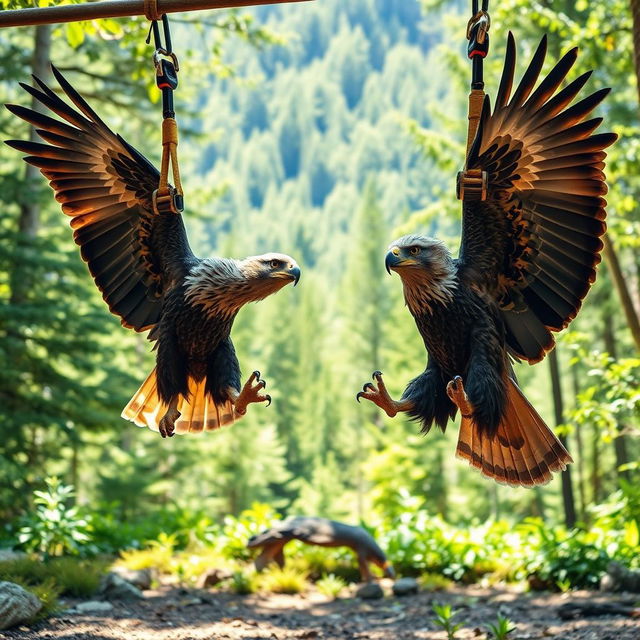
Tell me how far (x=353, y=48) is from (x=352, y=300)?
134 metres

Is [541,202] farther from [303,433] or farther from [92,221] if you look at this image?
[303,433]

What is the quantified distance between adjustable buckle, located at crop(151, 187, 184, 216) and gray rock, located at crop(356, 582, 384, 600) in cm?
416

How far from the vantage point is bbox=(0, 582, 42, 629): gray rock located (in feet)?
13.6

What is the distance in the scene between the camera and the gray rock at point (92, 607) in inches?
195

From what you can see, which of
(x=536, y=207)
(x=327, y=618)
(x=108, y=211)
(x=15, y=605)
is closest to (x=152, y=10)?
(x=108, y=211)

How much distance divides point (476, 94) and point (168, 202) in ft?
4.32

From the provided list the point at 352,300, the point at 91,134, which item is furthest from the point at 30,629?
the point at 352,300

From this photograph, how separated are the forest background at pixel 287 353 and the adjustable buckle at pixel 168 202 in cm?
180

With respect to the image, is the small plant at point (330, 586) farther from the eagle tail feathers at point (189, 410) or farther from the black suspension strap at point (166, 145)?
the black suspension strap at point (166, 145)

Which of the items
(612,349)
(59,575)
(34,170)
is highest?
(34,170)

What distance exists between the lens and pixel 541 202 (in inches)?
113

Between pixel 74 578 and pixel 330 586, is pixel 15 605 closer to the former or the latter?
pixel 74 578

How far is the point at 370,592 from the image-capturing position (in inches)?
241

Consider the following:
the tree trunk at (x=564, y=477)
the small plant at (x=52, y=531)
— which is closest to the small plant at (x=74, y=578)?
the small plant at (x=52, y=531)
